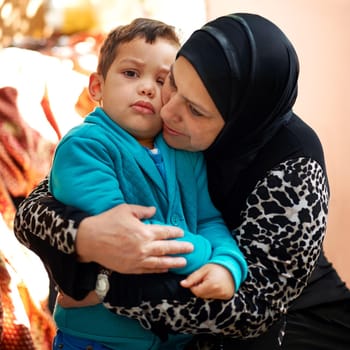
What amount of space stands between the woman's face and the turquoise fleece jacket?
5cm

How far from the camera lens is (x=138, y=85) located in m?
1.38

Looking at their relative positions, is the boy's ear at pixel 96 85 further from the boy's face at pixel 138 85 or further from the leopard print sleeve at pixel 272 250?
the leopard print sleeve at pixel 272 250

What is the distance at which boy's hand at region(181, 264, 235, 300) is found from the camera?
123 centimetres

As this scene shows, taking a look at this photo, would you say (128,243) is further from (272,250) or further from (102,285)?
(272,250)

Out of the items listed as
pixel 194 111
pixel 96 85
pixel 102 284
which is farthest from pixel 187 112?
pixel 102 284

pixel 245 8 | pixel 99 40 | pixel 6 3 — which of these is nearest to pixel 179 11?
pixel 245 8

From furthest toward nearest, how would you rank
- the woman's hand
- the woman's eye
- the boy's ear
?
the boy's ear, the woman's eye, the woman's hand

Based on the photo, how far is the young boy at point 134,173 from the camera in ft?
4.18

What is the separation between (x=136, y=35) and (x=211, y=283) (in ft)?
1.84

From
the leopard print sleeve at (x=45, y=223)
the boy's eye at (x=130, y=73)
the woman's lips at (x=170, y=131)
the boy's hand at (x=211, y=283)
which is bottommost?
the boy's hand at (x=211, y=283)

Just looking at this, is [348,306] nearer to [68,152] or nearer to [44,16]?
[68,152]

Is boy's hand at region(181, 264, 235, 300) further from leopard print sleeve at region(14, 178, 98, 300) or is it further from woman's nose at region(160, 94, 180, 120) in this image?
woman's nose at region(160, 94, 180, 120)

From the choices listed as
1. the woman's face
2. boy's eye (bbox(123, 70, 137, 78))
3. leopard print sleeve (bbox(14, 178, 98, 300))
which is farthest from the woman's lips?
leopard print sleeve (bbox(14, 178, 98, 300))

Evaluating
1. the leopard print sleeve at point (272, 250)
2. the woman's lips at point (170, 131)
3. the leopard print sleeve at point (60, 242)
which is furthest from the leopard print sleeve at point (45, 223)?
the woman's lips at point (170, 131)
